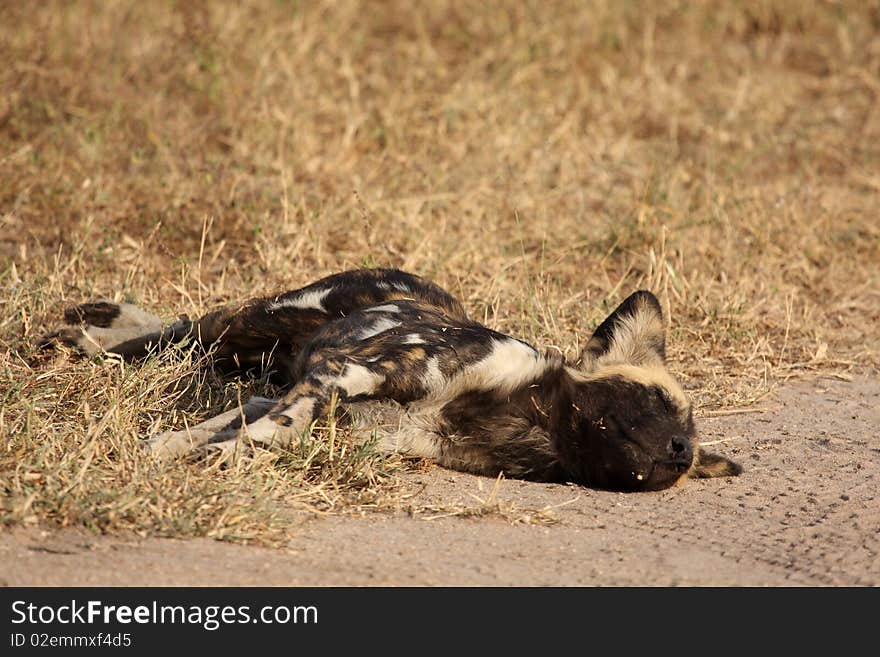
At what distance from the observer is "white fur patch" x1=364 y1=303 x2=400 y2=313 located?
423 cm

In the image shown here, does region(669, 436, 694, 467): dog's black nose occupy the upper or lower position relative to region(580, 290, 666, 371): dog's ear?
lower

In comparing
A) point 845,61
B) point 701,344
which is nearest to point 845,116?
point 845,61

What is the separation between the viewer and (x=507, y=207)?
650 centimetres

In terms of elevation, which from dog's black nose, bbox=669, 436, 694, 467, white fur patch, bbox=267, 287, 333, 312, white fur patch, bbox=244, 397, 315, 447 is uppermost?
white fur patch, bbox=267, 287, 333, 312

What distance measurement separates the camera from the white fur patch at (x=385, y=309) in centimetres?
423

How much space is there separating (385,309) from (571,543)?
3.91 ft

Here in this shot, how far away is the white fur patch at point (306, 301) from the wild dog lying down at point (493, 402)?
25 centimetres

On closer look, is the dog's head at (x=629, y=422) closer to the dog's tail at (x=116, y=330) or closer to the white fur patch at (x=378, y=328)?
the white fur patch at (x=378, y=328)

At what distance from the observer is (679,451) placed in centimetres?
382

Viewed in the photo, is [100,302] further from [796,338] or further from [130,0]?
[130,0]

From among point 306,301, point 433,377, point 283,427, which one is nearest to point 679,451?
point 433,377

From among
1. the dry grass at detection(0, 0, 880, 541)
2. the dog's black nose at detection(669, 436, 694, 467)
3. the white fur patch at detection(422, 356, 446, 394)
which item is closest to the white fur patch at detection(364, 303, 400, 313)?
the white fur patch at detection(422, 356, 446, 394)

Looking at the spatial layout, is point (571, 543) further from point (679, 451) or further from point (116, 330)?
point (116, 330)

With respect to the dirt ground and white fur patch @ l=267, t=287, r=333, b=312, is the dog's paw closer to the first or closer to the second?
white fur patch @ l=267, t=287, r=333, b=312
